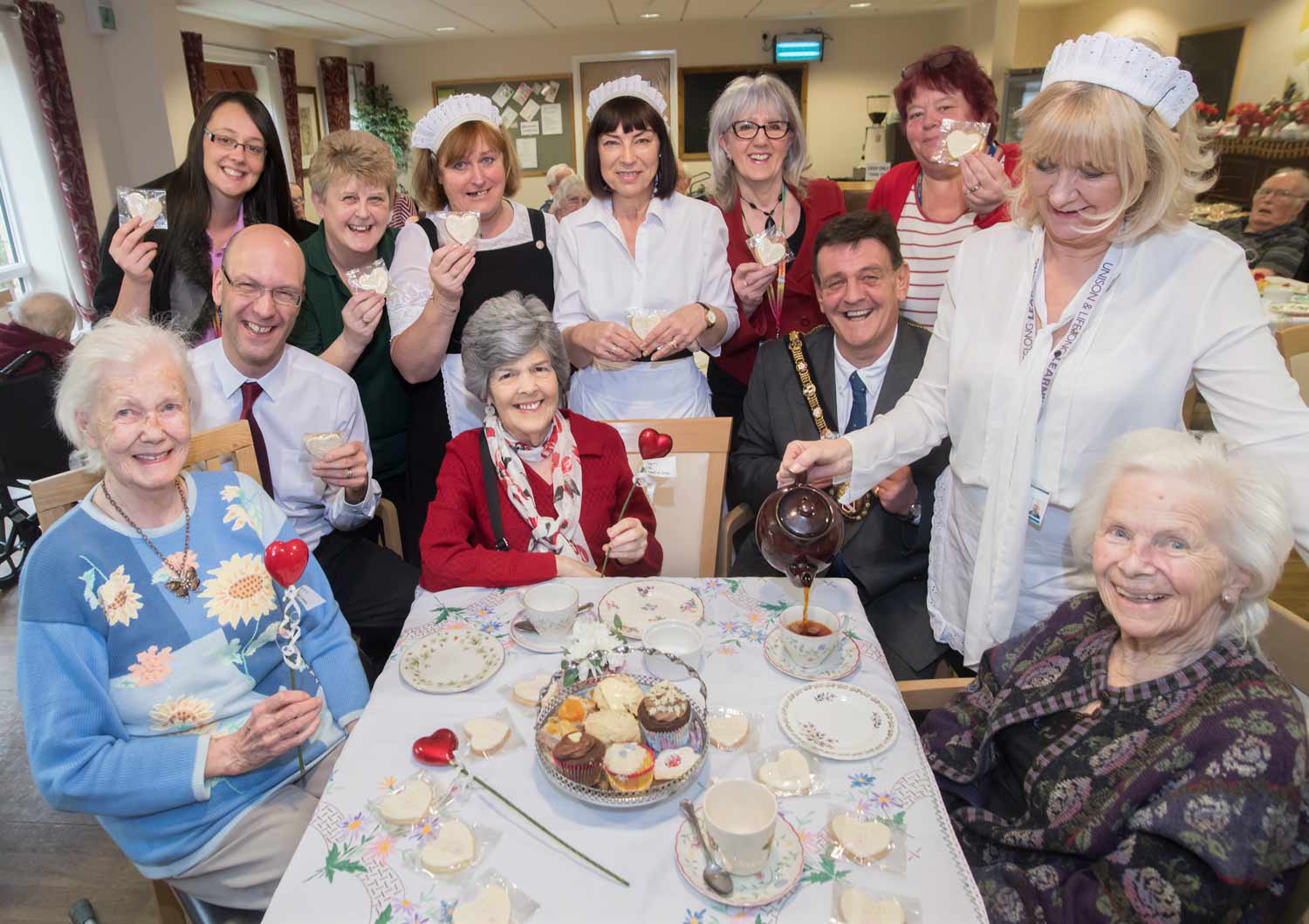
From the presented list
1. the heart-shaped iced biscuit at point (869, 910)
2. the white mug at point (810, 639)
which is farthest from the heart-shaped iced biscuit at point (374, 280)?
the heart-shaped iced biscuit at point (869, 910)

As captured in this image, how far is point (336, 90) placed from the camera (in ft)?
36.3

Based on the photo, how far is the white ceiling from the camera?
8.16 meters

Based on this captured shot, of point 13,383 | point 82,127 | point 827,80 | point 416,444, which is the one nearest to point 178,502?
point 416,444

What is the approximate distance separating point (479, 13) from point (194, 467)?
28.2 ft

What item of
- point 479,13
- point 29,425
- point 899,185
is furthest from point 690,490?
point 479,13

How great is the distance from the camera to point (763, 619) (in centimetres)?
181

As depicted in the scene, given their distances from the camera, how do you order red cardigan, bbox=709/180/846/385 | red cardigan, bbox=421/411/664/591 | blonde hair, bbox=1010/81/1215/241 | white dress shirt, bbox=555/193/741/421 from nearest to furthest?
1. blonde hair, bbox=1010/81/1215/241
2. red cardigan, bbox=421/411/664/591
3. white dress shirt, bbox=555/193/741/421
4. red cardigan, bbox=709/180/846/385

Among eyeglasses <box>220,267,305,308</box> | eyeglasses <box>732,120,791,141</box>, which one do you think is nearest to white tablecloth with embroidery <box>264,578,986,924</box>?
eyeglasses <box>220,267,305,308</box>

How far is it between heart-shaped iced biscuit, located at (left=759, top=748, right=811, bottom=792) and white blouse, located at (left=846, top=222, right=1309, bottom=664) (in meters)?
0.75

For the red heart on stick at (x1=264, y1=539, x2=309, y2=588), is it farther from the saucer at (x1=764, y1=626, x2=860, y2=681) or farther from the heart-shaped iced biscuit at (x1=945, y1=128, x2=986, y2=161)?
the heart-shaped iced biscuit at (x1=945, y1=128, x2=986, y2=161)

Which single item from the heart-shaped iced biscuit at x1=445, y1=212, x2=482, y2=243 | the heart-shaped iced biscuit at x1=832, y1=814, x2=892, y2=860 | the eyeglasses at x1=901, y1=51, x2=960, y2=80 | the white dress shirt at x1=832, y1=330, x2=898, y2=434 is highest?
the eyeglasses at x1=901, y1=51, x2=960, y2=80

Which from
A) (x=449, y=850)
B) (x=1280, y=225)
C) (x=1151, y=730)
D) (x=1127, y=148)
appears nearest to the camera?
(x=449, y=850)

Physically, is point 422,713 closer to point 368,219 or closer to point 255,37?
point 368,219

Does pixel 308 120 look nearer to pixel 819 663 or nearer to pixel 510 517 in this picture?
pixel 510 517
